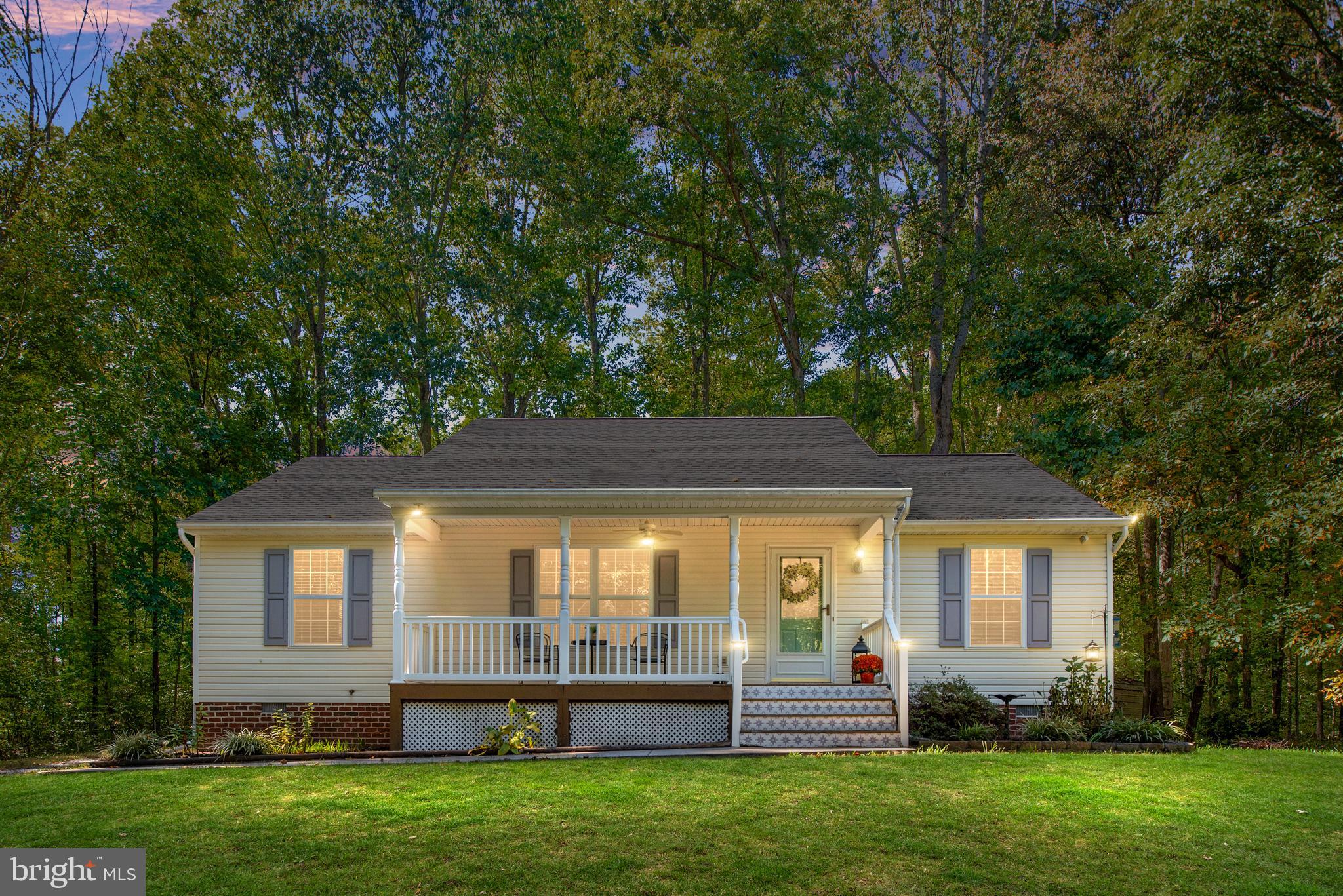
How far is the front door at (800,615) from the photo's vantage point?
12211mm

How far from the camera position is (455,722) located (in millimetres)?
10320

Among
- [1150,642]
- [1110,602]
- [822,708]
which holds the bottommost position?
[1150,642]

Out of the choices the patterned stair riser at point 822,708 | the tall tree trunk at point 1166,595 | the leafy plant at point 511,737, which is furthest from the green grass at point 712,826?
the tall tree trunk at point 1166,595

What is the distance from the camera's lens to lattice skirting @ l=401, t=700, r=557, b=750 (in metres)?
10.3

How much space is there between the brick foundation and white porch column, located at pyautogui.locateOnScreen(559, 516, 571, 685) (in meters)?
3.19

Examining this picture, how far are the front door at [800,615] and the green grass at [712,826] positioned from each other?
133 inches

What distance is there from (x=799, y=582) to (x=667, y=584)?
2059 mm

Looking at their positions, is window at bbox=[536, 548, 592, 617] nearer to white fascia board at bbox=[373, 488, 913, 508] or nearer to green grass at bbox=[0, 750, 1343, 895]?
white fascia board at bbox=[373, 488, 913, 508]

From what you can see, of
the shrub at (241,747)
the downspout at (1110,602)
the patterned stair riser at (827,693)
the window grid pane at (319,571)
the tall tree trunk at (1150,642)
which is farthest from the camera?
the tall tree trunk at (1150,642)

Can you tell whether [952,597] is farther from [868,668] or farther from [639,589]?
[639,589]

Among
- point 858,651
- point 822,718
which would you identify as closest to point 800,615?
point 858,651

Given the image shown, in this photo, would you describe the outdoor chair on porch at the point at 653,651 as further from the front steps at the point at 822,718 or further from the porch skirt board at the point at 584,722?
the front steps at the point at 822,718

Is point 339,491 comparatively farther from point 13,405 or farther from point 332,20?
point 332,20

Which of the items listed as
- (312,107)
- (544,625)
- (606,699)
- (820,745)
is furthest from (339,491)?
(312,107)
